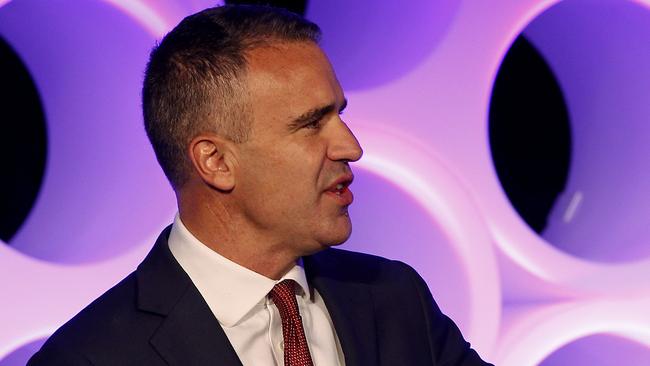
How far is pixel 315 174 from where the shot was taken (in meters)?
1.56

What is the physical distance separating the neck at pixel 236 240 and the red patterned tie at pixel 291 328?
0.13 feet

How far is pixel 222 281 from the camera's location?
5.21 ft

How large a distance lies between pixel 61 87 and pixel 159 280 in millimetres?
546

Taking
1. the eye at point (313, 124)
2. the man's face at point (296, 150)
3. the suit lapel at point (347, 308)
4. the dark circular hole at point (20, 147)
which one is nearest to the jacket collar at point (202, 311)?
the suit lapel at point (347, 308)

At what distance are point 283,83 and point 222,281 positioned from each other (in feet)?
0.98

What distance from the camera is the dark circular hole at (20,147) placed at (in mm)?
2018

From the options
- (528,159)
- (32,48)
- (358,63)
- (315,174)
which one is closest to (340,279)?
(315,174)

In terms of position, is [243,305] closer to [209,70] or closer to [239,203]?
[239,203]

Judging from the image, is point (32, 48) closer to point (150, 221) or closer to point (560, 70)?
point (150, 221)

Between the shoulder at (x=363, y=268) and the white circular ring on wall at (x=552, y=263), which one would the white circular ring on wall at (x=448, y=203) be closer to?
the white circular ring on wall at (x=552, y=263)

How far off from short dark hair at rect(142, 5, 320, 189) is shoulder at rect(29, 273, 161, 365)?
0.23 metres

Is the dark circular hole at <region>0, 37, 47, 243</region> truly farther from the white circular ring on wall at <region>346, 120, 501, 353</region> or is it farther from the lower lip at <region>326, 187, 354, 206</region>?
the lower lip at <region>326, 187, 354, 206</region>

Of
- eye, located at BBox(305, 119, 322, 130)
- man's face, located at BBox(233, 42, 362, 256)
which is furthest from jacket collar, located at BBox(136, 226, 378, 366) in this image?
eye, located at BBox(305, 119, 322, 130)

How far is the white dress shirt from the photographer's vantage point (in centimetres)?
157
